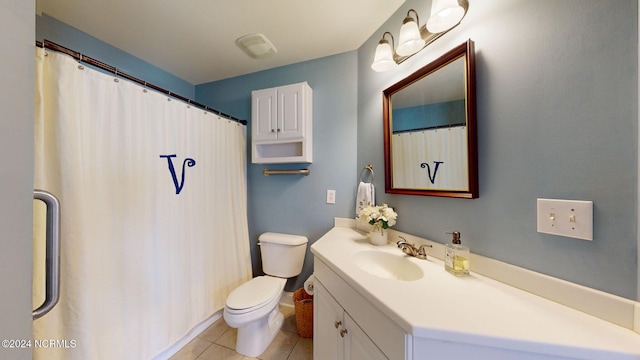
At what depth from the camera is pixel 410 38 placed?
101 centimetres

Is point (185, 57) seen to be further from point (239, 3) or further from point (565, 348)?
point (565, 348)

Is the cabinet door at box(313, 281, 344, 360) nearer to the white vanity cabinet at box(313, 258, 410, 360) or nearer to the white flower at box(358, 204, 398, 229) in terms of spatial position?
the white vanity cabinet at box(313, 258, 410, 360)

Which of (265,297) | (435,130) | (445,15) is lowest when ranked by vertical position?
(265,297)

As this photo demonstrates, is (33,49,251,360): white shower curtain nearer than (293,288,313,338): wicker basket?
Yes

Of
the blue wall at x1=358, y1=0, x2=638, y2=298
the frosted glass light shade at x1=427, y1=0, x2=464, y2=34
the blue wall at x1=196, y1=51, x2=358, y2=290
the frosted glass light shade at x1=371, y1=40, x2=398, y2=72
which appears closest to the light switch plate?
the blue wall at x1=358, y1=0, x2=638, y2=298

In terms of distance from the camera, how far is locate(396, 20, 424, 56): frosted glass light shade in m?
1.01

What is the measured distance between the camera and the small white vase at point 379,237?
1197 millimetres

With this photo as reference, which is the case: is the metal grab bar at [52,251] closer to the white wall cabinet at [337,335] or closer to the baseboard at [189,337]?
the white wall cabinet at [337,335]

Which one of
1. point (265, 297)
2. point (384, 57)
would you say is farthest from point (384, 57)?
point (265, 297)

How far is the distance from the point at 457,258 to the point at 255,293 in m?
1.25

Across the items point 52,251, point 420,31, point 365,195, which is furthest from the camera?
point 365,195

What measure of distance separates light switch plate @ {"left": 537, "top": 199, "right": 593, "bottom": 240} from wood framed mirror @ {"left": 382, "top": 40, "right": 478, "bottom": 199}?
8.2 inches

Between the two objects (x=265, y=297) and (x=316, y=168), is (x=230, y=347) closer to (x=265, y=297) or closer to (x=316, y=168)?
(x=265, y=297)

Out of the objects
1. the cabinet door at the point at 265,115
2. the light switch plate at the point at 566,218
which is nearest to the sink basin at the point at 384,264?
the light switch plate at the point at 566,218
